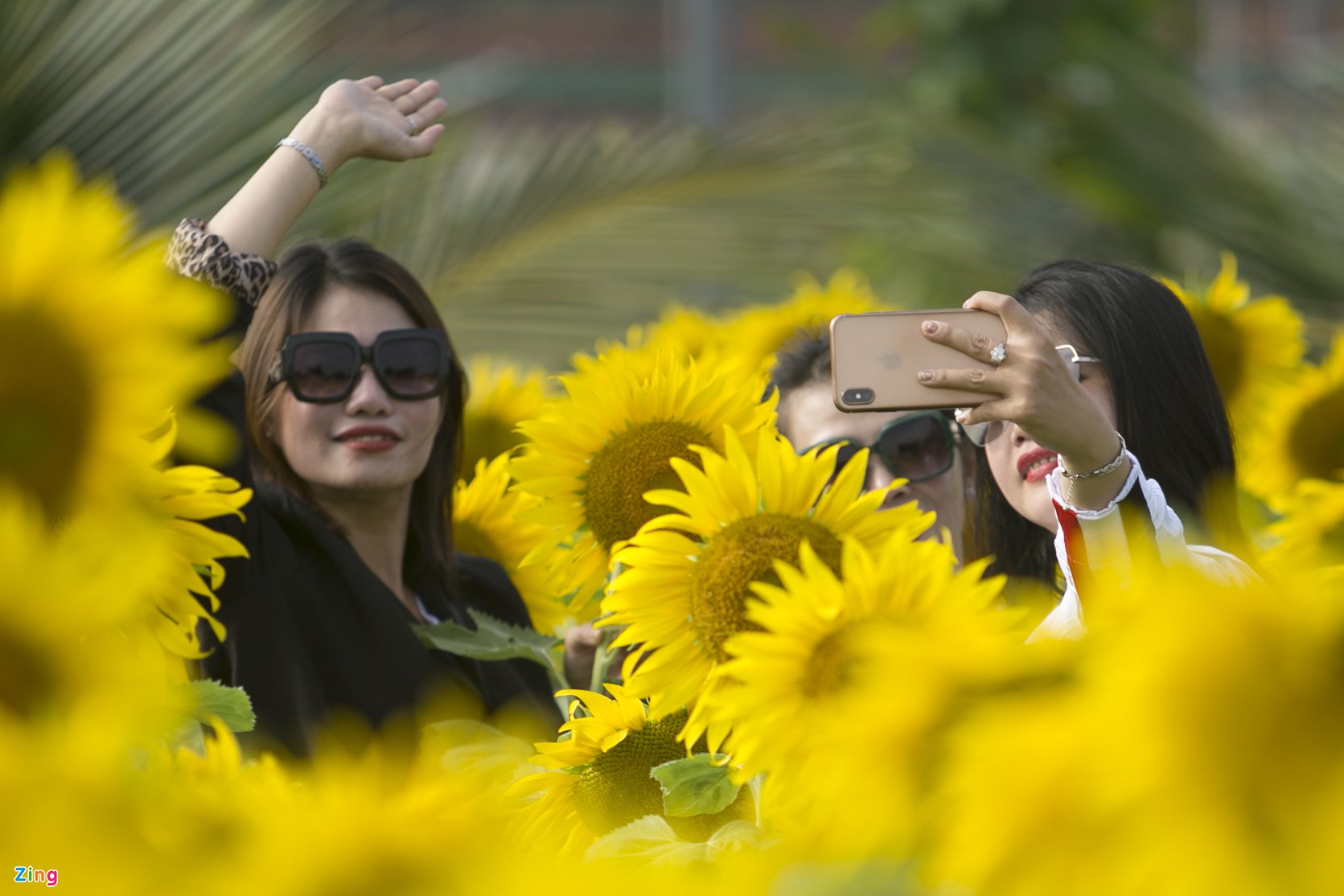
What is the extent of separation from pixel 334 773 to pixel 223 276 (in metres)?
1.23

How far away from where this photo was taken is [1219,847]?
1.25 ft

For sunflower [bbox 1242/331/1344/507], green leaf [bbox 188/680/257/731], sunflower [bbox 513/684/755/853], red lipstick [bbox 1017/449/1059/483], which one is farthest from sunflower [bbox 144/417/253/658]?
sunflower [bbox 1242/331/1344/507]

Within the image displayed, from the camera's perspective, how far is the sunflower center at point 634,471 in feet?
4.87

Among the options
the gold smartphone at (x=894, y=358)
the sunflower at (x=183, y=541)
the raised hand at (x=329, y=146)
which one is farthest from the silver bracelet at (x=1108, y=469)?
the raised hand at (x=329, y=146)

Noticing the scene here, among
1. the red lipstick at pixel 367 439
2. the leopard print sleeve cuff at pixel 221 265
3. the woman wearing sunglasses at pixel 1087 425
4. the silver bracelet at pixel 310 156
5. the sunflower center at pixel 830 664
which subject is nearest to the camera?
the sunflower center at pixel 830 664

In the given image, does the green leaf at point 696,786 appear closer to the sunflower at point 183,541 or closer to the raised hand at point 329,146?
the sunflower at point 183,541

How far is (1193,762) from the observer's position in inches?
15.2

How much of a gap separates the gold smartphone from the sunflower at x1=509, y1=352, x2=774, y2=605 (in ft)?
0.45

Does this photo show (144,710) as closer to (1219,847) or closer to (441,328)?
(1219,847)

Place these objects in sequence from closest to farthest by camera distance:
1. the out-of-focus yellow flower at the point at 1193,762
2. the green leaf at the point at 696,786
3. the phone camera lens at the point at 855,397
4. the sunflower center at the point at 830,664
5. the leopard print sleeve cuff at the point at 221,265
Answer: the out-of-focus yellow flower at the point at 1193,762
the sunflower center at the point at 830,664
the green leaf at the point at 696,786
the phone camera lens at the point at 855,397
the leopard print sleeve cuff at the point at 221,265

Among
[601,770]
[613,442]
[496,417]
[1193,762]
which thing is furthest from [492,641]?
[1193,762]

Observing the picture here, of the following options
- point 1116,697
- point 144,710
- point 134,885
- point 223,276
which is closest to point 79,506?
point 144,710

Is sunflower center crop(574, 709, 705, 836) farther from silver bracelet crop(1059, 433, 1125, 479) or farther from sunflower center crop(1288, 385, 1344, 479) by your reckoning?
sunflower center crop(1288, 385, 1344, 479)

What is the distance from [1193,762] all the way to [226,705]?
78cm
